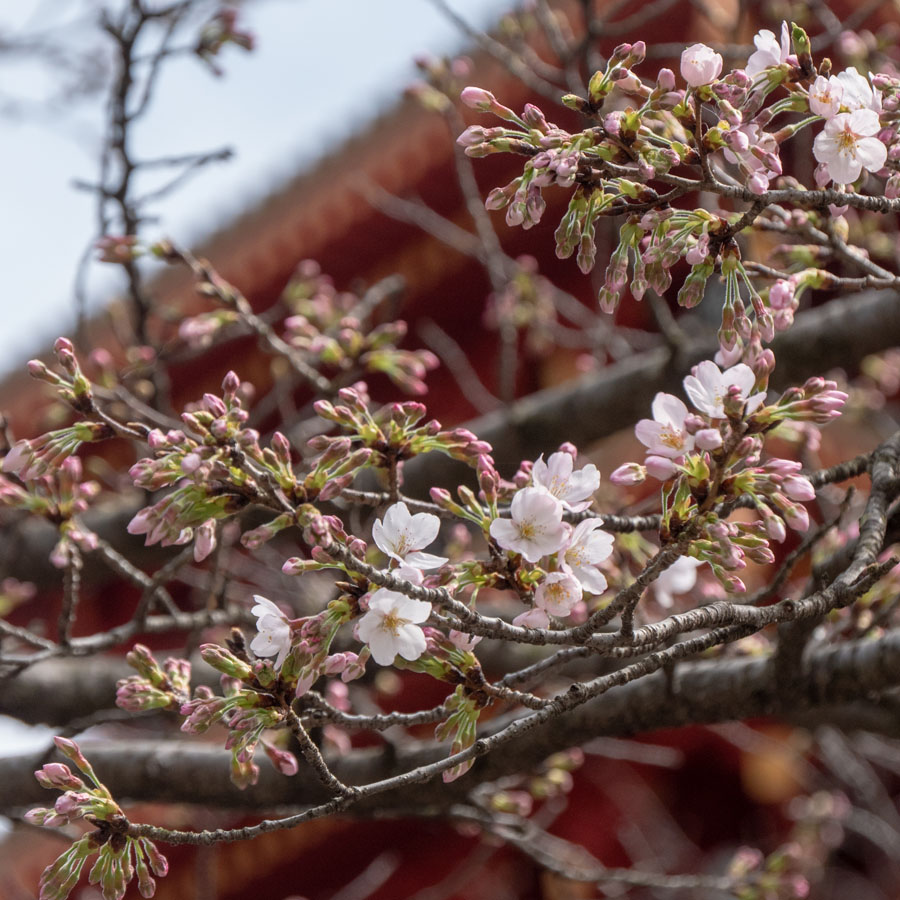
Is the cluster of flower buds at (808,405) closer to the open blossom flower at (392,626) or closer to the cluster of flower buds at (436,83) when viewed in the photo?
the open blossom flower at (392,626)

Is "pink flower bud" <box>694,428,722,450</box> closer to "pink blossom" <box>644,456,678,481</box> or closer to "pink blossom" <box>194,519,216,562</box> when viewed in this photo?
"pink blossom" <box>644,456,678,481</box>

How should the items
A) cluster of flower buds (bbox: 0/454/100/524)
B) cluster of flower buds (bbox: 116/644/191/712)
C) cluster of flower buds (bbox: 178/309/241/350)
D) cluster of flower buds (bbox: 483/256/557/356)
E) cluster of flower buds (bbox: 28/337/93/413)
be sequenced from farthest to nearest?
cluster of flower buds (bbox: 483/256/557/356) → cluster of flower buds (bbox: 178/309/241/350) → cluster of flower buds (bbox: 0/454/100/524) → cluster of flower buds (bbox: 116/644/191/712) → cluster of flower buds (bbox: 28/337/93/413)

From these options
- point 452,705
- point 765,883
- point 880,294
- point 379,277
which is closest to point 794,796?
point 765,883

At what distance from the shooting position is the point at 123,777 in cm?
223

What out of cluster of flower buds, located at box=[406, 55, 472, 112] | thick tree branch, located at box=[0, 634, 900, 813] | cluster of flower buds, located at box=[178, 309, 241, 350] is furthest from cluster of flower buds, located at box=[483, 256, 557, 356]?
thick tree branch, located at box=[0, 634, 900, 813]

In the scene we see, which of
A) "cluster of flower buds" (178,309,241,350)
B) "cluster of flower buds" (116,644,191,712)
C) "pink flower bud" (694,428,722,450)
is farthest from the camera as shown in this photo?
"cluster of flower buds" (178,309,241,350)

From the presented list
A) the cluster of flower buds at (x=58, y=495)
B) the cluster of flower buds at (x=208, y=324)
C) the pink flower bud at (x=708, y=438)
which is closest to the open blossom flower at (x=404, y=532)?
the pink flower bud at (x=708, y=438)

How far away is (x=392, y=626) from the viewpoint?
1073mm

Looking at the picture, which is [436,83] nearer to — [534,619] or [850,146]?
[850,146]

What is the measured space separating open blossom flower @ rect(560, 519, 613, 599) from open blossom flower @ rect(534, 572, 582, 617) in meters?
0.02

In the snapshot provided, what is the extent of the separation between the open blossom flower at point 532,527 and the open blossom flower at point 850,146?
510 mm

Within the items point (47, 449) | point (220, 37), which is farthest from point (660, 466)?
point (220, 37)

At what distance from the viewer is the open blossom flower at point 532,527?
1.06 m

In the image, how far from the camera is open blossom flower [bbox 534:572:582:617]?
3.64 feet
